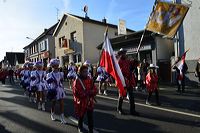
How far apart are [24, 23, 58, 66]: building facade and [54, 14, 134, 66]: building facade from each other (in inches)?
269

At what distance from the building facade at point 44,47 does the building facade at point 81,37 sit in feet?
22.4

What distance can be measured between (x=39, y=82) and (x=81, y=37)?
2685 centimetres

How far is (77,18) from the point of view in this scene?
130 ft

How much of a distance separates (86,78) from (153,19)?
436 cm

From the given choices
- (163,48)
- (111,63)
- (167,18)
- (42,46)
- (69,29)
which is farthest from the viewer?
(42,46)

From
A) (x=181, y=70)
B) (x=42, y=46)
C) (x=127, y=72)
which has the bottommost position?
(x=127, y=72)

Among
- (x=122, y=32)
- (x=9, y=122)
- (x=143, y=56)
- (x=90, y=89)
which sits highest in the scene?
(x=122, y=32)

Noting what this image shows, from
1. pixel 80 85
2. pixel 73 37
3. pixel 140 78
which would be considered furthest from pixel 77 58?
pixel 80 85

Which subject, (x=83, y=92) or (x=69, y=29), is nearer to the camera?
(x=83, y=92)

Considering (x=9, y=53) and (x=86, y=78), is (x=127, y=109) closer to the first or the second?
(x=86, y=78)

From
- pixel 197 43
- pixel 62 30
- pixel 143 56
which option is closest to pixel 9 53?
pixel 62 30

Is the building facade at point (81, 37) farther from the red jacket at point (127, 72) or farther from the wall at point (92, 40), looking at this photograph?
the red jacket at point (127, 72)

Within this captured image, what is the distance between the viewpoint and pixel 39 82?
12.3 metres

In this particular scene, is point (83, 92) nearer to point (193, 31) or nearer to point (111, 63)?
point (111, 63)
